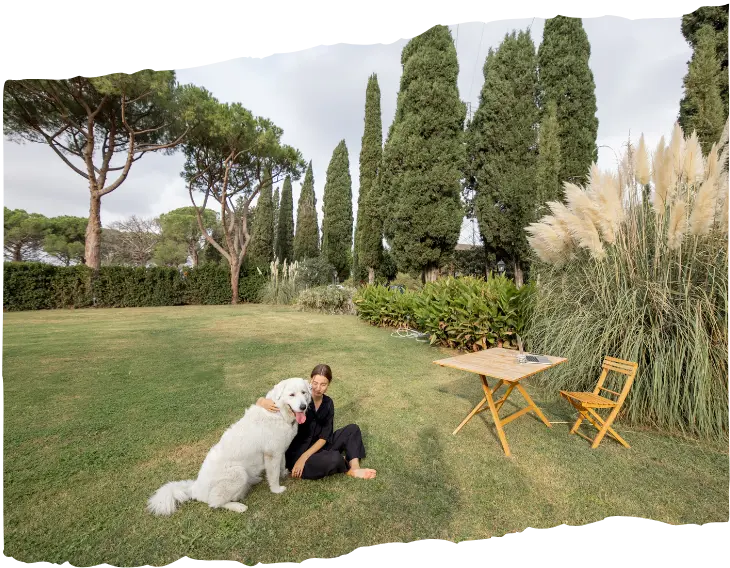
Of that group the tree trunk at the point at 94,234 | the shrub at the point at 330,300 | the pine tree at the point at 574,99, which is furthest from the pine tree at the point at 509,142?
the tree trunk at the point at 94,234

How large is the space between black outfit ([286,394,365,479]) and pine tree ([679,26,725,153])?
1458 cm

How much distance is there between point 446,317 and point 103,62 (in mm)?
6977

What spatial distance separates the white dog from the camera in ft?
7.72

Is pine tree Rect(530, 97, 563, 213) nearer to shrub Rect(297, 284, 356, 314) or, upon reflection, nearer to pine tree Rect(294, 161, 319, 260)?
shrub Rect(297, 284, 356, 314)

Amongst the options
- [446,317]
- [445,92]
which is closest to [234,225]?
[445,92]

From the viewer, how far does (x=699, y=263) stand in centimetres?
387

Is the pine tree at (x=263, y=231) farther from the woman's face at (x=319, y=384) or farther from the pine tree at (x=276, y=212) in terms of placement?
the woman's face at (x=319, y=384)

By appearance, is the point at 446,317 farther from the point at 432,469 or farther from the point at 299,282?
the point at 299,282

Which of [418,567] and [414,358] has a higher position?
[418,567]

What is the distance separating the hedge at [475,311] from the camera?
250 inches

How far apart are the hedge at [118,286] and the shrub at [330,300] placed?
6.06 meters

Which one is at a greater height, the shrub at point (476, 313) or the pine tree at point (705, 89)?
the pine tree at point (705, 89)

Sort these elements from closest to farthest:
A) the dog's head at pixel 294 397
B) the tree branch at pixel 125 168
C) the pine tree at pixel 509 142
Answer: the dog's head at pixel 294 397 < the tree branch at pixel 125 168 < the pine tree at pixel 509 142

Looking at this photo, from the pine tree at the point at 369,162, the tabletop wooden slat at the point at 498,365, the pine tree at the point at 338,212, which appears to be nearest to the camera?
the tabletop wooden slat at the point at 498,365
